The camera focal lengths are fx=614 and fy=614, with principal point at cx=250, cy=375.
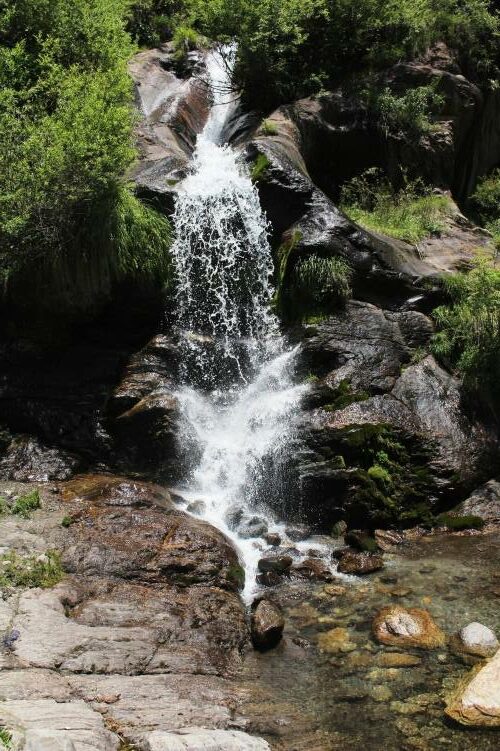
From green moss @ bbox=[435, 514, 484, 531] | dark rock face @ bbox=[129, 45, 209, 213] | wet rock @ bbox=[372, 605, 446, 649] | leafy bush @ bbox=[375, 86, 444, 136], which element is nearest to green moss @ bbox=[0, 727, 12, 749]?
wet rock @ bbox=[372, 605, 446, 649]

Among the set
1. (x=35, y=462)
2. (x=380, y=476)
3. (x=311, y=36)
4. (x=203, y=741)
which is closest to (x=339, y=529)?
(x=380, y=476)

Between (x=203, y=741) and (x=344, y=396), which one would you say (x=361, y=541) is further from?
(x=203, y=741)

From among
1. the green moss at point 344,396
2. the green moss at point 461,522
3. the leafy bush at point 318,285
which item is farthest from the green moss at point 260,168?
the green moss at point 461,522

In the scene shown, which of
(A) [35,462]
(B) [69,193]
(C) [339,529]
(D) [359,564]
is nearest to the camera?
(D) [359,564]

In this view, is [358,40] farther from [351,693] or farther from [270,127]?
[351,693]

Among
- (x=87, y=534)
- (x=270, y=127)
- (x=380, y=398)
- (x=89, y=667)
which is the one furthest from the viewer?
(x=270, y=127)

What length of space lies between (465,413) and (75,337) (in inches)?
288

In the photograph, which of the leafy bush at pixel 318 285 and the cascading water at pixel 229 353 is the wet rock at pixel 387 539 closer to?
the cascading water at pixel 229 353

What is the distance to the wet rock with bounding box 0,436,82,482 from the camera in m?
9.90

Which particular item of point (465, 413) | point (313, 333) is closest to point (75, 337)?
point (313, 333)

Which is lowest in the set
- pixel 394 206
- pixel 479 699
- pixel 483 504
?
A: pixel 483 504

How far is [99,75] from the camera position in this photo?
12023 millimetres

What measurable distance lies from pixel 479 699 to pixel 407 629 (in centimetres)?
132

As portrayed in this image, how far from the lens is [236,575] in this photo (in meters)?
7.75
